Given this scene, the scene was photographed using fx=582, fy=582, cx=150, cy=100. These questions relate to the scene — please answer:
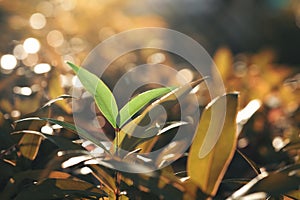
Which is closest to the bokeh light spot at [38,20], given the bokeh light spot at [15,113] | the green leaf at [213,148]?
the bokeh light spot at [15,113]

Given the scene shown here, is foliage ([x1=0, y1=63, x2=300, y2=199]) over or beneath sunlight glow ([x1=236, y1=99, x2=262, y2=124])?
beneath

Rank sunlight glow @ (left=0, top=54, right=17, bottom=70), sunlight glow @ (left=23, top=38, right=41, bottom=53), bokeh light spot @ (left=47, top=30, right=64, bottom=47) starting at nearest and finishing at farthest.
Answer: sunlight glow @ (left=0, top=54, right=17, bottom=70) → sunlight glow @ (left=23, top=38, right=41, bottom=53) → bokeh light spot @ (left=47, top=30, right=64, bottom=47)

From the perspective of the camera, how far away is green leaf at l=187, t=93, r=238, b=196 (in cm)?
67

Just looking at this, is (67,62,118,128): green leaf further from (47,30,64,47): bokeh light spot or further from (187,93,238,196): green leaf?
(47,30,64,47): bokeh light spot

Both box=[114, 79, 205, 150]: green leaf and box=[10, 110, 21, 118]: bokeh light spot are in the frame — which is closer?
box=[114, 79, 205, 150]: green leaf

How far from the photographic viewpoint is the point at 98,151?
2.47 ft

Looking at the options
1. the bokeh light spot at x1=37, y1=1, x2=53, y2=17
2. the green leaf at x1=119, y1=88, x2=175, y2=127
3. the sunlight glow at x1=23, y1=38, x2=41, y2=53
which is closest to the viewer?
the green leaf at x1=119, y1=88, x2=175, y2=127

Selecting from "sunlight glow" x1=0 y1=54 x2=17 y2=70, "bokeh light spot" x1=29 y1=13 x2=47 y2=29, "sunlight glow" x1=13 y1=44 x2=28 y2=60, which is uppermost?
"bokeh light spot" x1=29 y1=13 x2=47 y2=29

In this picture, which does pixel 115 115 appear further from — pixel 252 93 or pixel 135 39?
pixel 135 39

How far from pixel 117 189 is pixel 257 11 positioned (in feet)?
19.7

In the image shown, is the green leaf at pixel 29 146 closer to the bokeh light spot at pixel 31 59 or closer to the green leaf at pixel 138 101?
the green leaf at pixel 138 101

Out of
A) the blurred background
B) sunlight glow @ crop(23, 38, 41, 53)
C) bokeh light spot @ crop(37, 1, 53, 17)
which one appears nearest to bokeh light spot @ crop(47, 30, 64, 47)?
the blurred background

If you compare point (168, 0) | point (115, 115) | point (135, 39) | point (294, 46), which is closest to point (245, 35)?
point (294, 46)

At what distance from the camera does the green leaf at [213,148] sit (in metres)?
0.67
